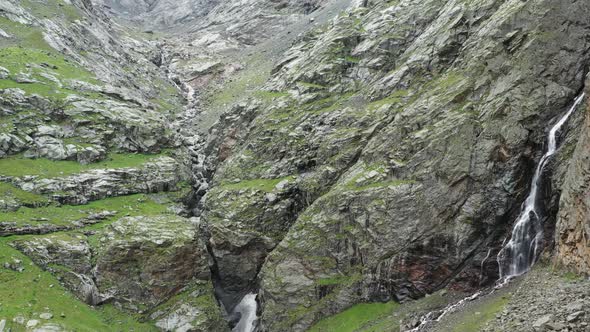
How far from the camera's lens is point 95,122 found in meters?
70.9

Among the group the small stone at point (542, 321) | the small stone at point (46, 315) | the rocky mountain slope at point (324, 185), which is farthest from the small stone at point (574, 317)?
the small stone at point (46, 315)

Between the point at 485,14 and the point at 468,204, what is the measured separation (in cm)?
2485

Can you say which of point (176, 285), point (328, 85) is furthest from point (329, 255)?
point (328, 85)

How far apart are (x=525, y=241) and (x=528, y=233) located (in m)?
0.76

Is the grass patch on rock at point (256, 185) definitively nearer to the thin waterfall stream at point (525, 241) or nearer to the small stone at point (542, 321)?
the thin waterfall stream at point (525, 241)

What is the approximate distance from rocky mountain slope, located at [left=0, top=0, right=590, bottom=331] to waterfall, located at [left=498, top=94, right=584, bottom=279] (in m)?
0.71

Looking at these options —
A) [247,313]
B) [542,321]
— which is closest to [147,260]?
[247,313]

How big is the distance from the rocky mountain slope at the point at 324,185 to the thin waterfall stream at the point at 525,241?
0.73 metres

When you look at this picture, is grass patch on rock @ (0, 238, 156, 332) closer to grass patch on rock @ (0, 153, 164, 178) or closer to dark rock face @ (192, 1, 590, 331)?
grass patch on rock @ (0, 153, 164, 178)

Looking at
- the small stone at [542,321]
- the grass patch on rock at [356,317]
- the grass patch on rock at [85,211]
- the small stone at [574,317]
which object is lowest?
the grass patch on rock at [356,317]

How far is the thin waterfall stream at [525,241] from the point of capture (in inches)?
1409

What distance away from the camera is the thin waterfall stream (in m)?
35.8

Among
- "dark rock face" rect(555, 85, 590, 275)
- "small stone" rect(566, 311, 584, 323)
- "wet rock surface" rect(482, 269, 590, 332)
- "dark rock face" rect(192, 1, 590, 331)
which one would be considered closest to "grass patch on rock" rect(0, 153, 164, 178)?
"dark rock face" rect(192, 1, 590, 331)

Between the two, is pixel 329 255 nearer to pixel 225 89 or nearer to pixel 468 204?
pixel 468 204
